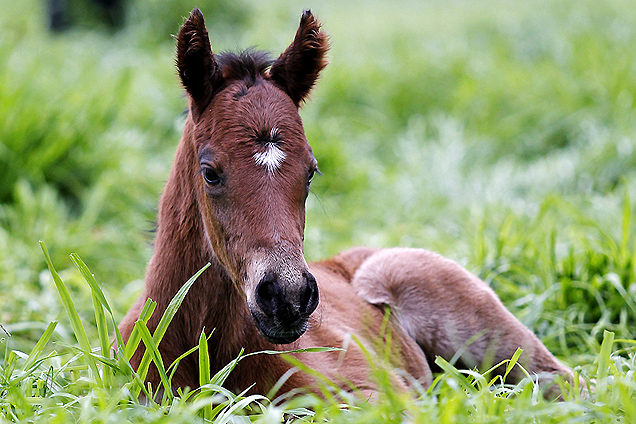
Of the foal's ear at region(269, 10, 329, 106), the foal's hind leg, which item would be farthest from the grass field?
the foal's ear at region(269, 10, 329, 106)

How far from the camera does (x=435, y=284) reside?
377cm

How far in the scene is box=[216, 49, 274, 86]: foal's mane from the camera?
2.80 m

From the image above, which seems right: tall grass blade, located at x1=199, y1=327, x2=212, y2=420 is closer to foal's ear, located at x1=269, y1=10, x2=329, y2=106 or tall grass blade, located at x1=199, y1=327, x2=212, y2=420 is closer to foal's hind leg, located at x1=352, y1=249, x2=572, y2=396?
foal's ear, located at x1=269, y1=10, x2=329, y2=106

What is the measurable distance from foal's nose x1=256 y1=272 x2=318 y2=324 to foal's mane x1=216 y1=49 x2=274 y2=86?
0.90 metres

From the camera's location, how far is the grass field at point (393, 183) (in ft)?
8.35

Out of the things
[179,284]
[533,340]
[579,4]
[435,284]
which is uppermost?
[579,4]

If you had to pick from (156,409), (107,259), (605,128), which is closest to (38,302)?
(107,259)

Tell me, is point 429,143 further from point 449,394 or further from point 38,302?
point 449,394

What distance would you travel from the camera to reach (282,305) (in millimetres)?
2289

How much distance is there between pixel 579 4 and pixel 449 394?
1102cm

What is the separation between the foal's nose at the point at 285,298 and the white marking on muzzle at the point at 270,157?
424mm

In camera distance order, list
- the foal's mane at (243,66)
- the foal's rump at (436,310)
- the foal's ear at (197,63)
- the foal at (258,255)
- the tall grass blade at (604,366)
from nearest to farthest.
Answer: the foal at (258,255) → the tall grass blade at (604,366) → the foal's ear at (197,63) → the foal's mane at (243,66) → the foal's rump at (436,310)

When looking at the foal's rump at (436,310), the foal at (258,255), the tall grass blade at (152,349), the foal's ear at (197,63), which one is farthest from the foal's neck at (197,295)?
the foal's rump at (436,310)

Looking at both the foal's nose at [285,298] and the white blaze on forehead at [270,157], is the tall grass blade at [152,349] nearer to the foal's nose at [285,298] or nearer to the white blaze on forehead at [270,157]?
the foal's nose at [285,298]
